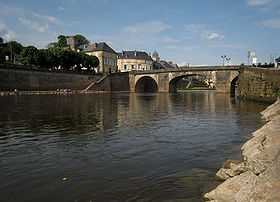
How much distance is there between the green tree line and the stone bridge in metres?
16.6

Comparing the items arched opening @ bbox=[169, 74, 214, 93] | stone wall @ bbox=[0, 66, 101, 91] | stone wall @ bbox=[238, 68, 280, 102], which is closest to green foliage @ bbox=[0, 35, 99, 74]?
stone wall @ bbox=[0, 66, 101, 91]

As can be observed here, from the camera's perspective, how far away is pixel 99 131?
19.6 metres

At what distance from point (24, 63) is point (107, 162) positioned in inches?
3244

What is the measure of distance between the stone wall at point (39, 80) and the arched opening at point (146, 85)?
13.5 meters

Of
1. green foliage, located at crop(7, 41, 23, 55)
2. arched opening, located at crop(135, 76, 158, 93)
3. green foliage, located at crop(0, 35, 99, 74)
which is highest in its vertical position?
green foliage, located at crop(7, 41, 23, 55)

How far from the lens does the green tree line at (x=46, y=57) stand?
8788 centimetres

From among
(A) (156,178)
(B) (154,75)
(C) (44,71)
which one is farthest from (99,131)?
(B) (154,75)

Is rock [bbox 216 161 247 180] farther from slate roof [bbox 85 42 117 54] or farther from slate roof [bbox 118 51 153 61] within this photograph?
slate roof [bbox 118 51 153 61]

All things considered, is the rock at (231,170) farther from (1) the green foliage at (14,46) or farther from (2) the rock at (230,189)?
(1) the green foliage at (14,46)

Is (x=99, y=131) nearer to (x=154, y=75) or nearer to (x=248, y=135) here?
(x=248, y=135)

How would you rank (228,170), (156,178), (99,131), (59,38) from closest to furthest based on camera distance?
(228,170)
(156,178)
(99,131)
(59,38)

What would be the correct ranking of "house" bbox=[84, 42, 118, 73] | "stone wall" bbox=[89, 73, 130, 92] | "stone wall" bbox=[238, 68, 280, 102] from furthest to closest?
"house" bbox=[84, 42, 118, 73]
"stone wall" bbox=[89, 73, 130, 92]
"stone wall" bbox=[238, 68, 280, 102]

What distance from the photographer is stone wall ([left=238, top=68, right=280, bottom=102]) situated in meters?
46.2

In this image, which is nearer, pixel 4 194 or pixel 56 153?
pixel 4 194
